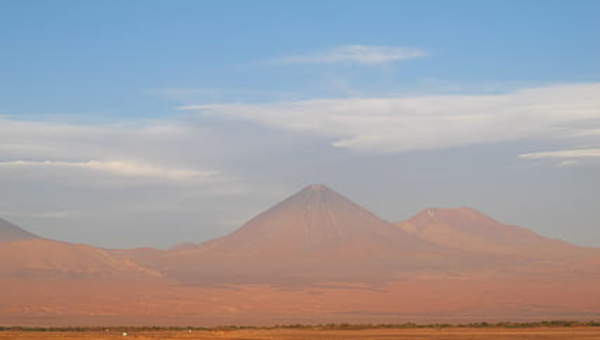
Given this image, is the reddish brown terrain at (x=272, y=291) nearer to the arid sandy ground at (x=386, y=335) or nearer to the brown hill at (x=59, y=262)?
the brown hill at (x=59, y=262)

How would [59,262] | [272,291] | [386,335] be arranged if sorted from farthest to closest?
1. [59,262]
2. [272,291]
3. [386,335]

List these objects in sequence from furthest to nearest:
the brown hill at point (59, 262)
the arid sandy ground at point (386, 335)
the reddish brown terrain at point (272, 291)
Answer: the brown hill at point (59, 262), the reddish brown terrain at point (272, 291), the arid sandy ground at point (386, 335)

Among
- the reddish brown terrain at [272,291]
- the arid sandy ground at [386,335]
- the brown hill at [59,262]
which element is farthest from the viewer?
the brown hill at [59,262]

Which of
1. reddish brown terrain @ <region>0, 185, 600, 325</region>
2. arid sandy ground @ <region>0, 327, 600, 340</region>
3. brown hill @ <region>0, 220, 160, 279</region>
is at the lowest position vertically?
arid sandy ground @ <region>0, 327, 600, 340</region>

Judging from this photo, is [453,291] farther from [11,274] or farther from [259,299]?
[11,274]

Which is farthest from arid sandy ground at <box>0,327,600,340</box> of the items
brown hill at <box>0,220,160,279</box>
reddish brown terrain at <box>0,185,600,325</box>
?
brown hill at <box>0,220,160,279</box>

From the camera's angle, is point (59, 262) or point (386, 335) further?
point (59, 262)

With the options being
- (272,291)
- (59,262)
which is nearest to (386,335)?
(272,291)

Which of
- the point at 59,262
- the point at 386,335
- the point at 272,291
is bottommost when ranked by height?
the point at 386,335

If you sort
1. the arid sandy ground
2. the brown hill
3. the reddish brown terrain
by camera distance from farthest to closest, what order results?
the brown hill < the reddish brown terrain < the arid sandy ground

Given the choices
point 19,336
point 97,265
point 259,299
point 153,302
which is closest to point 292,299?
point 259,299

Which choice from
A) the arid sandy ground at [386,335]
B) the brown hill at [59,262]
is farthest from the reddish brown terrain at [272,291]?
the arid sandy ground at [386,335]

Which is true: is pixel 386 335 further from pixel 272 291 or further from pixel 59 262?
pixel 59 262

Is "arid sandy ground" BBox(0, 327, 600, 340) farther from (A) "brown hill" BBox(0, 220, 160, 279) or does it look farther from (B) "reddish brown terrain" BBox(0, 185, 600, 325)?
(A) "brown hill" BBox(0, 220, 160, 279)
